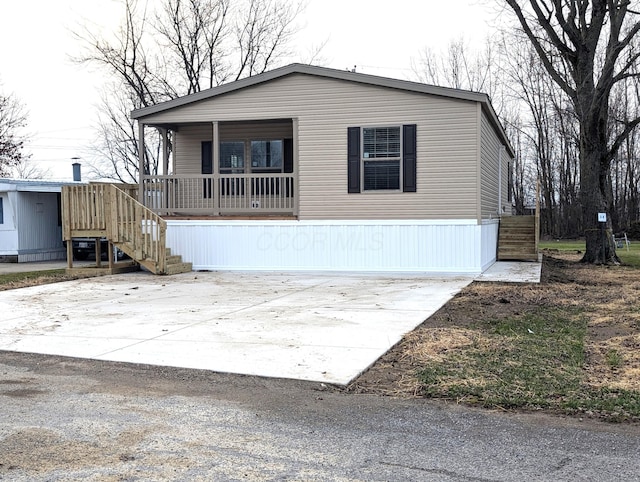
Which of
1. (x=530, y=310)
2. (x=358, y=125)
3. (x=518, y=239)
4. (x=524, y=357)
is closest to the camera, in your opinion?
(x=524, y=357)

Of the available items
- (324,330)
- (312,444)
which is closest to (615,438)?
(312,444)

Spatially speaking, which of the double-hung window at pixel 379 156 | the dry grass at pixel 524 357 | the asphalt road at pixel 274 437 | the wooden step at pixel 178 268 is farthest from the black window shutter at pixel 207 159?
the asphalt road at pixel 274 437

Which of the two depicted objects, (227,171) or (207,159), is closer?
(227,171)

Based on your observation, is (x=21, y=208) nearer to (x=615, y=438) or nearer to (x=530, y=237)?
(x=530, y=237)

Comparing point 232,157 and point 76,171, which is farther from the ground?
point 76,171

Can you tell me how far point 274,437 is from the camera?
13.1ft

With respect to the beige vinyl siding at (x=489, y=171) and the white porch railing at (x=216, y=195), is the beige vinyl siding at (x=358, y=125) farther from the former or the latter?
the beige vinyl siding at (x=489, y=171)

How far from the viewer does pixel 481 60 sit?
37.4 m

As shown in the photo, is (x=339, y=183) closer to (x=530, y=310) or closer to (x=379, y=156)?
(x=379, y=156)

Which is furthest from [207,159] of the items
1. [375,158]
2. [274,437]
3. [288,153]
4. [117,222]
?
[274,437]

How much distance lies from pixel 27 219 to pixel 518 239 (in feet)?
47.9

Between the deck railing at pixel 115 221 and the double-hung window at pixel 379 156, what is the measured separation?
15.3 feet

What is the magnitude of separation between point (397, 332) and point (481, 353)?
51.5 inches

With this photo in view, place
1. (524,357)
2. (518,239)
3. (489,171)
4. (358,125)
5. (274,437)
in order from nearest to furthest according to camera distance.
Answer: (274,437) < (524,357) < (358,125) < (489,171) < (518,239)
